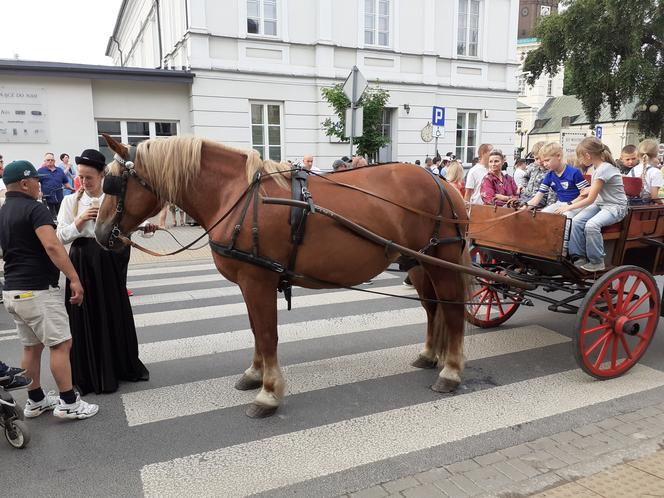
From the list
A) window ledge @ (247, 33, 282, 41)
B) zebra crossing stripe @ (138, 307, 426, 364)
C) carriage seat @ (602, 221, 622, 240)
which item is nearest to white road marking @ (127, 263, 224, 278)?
zebra crossing stripe @ (138, 307, 426, 364)

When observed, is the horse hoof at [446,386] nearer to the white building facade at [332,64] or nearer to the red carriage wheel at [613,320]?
the red carriage wheel at [613,320]

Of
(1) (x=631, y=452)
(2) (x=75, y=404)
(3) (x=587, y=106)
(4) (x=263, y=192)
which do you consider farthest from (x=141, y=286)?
(3) (x=587, y=106)

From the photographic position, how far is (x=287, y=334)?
17.4 ft

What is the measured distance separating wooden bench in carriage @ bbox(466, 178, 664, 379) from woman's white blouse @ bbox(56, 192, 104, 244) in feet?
10.9

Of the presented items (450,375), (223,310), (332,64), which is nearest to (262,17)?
(332,64)

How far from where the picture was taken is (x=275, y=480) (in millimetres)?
2842

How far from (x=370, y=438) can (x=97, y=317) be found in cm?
232

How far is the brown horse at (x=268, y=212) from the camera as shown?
3346mm

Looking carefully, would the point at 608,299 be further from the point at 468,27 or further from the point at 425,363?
the point at 468,27

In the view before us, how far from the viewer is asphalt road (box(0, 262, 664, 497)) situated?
2.90 metres

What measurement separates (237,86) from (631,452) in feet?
46.2

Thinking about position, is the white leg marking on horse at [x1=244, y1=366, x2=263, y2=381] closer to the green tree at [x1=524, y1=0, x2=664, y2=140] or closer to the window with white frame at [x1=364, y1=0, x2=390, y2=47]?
the window with white frame at [x1=364, y1=0, x2=390, y2=47]

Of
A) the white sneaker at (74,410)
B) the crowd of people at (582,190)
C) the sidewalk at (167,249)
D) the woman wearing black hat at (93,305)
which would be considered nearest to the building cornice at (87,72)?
the sidewalk at (167,249)

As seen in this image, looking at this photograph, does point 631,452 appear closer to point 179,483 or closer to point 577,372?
point 577,372
